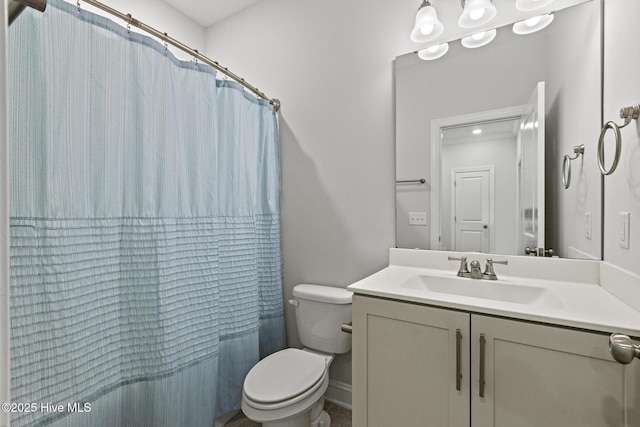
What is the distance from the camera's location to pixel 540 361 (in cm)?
83

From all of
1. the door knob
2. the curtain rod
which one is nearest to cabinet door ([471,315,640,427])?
the door knob

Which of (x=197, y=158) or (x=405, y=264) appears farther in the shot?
(x=405, y=264)

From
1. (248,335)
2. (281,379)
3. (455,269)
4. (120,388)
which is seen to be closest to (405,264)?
(455,269)

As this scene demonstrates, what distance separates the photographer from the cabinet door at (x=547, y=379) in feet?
2.49

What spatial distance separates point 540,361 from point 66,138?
1654 mm

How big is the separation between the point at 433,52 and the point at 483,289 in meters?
1.20

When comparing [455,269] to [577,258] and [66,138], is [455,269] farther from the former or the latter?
[66,138]

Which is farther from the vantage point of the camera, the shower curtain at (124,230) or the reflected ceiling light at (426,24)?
the reflected ceiling light at (426,24)

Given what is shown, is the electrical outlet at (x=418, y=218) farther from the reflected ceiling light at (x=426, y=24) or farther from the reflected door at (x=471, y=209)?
the reflected ceiling light at (x=426, y=24)

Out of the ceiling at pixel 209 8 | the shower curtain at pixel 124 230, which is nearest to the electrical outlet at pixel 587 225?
the shower curtain at pixel 124 230

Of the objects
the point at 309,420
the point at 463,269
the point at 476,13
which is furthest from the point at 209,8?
the point at 309,420

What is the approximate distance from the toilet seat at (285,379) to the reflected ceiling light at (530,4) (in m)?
1.93

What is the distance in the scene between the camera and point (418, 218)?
1.58m

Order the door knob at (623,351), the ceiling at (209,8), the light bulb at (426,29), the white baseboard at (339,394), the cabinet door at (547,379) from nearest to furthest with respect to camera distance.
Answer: the door knob at (623,351)
the cabinet door at (547,379)
the light bulb at (426,29)
the white baseboard at (339,394)
the ceiling at (209,8)
